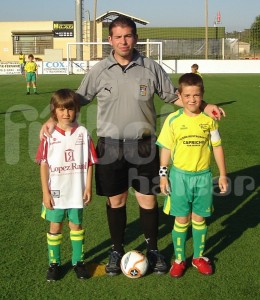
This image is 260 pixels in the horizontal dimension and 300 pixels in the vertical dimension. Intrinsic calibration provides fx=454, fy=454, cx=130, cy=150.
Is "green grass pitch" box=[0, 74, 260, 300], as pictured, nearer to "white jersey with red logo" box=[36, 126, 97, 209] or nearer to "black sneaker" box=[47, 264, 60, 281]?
"black sneaker" box=[47, 264, 60, 281]

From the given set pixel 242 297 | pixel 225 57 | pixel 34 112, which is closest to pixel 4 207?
Answer: pixel 242 297

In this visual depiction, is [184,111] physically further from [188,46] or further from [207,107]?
[188,46]

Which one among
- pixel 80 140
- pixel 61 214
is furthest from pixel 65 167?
pixel 61 214

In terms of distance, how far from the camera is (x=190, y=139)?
354 cm

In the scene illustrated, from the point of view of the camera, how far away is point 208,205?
3648 millimetres

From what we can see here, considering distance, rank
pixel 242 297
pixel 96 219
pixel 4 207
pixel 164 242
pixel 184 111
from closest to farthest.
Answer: pixel 242 297
pixel 184 111
pixel 164 242
pixel 96 219
pixel 4 207

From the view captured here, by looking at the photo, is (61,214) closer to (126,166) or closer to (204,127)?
(126,166)

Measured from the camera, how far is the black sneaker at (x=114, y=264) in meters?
3.74

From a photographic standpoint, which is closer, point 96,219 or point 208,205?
point 208,205

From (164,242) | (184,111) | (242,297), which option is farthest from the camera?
(164,242)

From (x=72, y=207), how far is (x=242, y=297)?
A: 56.7 inches

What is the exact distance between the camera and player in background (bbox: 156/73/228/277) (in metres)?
3.52

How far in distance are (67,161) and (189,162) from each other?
3.13ft

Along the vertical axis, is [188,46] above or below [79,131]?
above
